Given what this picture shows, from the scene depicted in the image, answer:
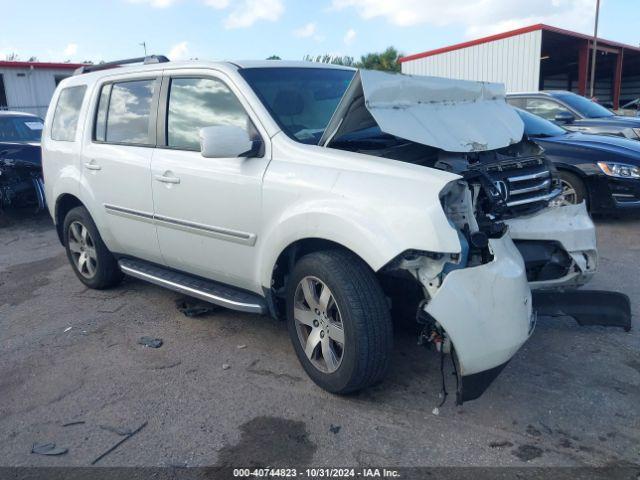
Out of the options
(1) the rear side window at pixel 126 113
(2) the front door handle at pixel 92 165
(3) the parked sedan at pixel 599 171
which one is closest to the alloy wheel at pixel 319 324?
(1) the rear side window at pixel 126 113

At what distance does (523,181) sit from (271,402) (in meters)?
2.21

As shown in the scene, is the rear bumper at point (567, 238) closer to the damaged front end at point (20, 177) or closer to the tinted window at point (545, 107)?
the tinted window at point (545, 107)

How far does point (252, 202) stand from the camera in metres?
3.64

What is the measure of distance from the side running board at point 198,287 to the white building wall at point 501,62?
20.1m

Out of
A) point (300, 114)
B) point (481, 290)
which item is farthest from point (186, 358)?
point (481, 290)

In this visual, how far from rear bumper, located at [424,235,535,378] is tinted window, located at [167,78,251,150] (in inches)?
68.8

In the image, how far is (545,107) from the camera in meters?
9.61

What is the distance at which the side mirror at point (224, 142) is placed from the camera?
11.3ft

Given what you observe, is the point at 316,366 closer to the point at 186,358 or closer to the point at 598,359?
the point at 186,358

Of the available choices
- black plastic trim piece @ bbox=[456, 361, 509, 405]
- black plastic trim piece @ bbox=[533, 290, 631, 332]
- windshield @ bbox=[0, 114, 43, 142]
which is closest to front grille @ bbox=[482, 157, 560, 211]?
black plastic trim piece @ bbox=[533, 290, 631, 332]

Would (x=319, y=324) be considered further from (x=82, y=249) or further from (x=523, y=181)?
(x=82, y=249)

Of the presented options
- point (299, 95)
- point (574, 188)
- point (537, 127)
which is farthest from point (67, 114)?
point (574, 188)

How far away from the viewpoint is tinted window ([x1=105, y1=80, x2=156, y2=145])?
450 centimetres

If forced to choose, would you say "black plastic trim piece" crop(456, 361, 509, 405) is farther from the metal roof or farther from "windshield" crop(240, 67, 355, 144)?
the metal roof
